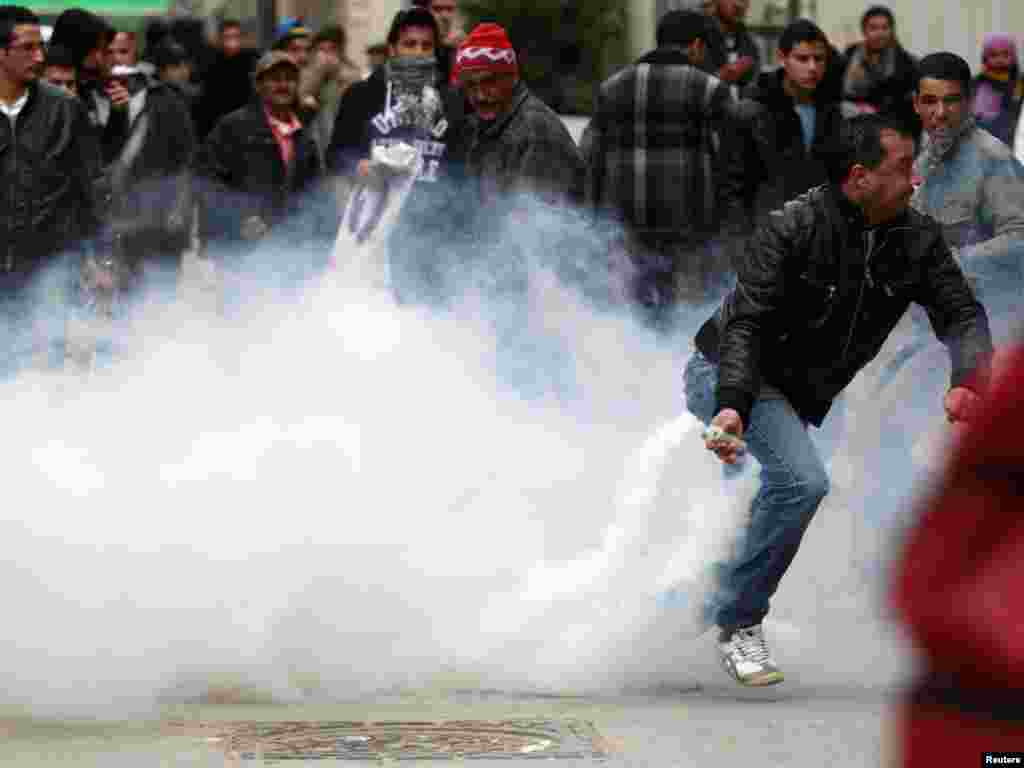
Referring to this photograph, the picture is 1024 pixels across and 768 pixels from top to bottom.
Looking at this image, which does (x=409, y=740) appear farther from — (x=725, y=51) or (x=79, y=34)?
(x=725, y=51)

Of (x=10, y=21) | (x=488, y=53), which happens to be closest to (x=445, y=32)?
(x=488, y=53)

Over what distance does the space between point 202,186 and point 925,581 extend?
340 inches

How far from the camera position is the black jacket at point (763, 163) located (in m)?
10.3

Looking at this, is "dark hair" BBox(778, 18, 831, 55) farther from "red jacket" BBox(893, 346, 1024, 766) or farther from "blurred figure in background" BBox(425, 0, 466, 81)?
"red jacket" BBox(893, 346, 1024, 766)

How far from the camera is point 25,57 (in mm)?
8461

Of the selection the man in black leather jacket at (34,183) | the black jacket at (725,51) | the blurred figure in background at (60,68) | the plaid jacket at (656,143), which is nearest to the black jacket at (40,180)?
the man in black leather jacket at (34,183)

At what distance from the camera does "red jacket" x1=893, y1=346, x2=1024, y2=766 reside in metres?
2.21

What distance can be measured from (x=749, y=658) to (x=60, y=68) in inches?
203

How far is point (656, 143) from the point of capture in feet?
32.8

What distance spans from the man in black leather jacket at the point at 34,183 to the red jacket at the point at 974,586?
6.31 metres

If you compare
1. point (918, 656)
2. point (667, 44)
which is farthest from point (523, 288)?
point (918, 656)

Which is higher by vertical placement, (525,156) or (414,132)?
(414,132)

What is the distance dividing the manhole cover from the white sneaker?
57cm

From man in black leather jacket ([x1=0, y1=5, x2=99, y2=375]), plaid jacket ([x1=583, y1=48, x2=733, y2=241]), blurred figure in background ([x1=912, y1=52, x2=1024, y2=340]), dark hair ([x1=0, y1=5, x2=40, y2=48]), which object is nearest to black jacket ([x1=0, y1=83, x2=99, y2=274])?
man in black leather jacket ([x1=0, y1=5, x2=99, y2=375])
